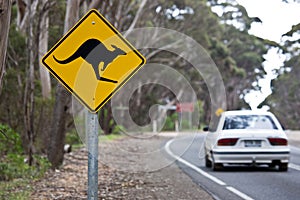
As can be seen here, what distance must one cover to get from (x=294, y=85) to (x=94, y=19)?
55621mm

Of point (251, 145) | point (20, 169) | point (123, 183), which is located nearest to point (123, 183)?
point (123, 183)

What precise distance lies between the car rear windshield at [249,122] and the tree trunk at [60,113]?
158 inches

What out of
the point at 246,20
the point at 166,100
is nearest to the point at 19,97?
the point at 246,20

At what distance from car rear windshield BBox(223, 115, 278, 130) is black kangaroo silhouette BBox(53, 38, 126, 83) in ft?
28.6

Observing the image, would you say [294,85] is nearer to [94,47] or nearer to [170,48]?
[170,48]

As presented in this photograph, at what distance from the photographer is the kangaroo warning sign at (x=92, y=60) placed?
5.50 meters

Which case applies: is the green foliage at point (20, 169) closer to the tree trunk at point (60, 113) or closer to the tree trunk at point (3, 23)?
the tree trunk at point (60, 113)

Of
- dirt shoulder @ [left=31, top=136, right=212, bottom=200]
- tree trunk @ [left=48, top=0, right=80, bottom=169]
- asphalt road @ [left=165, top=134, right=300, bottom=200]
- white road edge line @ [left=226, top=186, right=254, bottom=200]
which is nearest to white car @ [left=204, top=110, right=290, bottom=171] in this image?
asphalt road @ [left=165, top=134, right=300, bottom=200]

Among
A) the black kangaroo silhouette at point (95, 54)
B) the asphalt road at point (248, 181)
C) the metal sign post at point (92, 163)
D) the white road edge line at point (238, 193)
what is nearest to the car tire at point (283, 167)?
the asphalt road at point (248, 181)

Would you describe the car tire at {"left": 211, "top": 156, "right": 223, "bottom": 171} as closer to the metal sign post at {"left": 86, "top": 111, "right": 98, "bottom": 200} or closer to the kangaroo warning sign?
the kangaroo warning sign

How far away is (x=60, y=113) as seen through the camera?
43.7ft

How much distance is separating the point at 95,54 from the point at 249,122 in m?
9.10

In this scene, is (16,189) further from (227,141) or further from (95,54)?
(227,141)

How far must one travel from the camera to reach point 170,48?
38.3m
